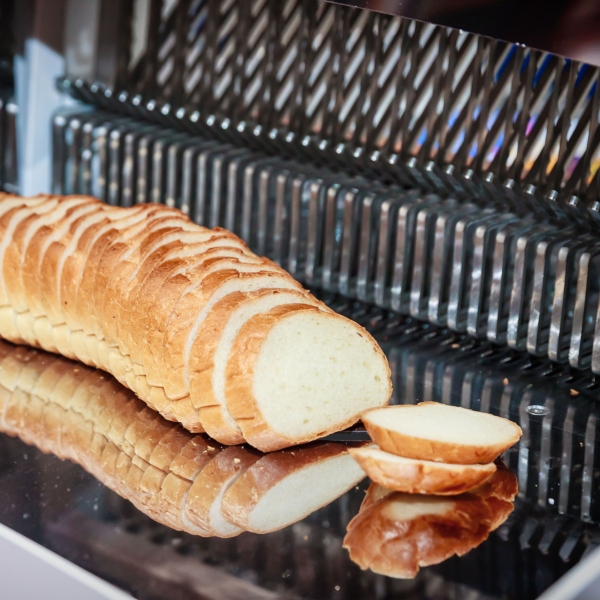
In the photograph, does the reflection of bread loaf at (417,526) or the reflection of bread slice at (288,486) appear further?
the reflection of bread slice at (288,486)

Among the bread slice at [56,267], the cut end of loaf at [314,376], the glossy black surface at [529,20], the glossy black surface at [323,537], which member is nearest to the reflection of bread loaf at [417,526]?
the glossy black surface at [323,537]

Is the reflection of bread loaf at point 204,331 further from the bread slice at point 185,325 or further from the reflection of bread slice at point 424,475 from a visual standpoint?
the reflection of bread slice at point 424,475

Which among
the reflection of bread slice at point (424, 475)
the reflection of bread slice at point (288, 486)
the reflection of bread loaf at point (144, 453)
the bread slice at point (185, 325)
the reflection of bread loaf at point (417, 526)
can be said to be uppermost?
the bread slice at point (185, 325)

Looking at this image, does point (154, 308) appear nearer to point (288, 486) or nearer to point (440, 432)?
point (288, 486)

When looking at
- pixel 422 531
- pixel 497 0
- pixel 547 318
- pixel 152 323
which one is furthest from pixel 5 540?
pixel 547 318

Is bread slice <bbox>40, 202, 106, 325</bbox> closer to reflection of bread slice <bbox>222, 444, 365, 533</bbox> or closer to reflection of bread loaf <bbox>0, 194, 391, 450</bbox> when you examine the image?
reflection of bread loaf <bbox>0, 194, 391, 450</bbox>

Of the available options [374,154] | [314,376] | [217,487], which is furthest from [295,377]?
[374,154]

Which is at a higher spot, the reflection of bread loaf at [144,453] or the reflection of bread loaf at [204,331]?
the reflection of bread loaf at [204,331]

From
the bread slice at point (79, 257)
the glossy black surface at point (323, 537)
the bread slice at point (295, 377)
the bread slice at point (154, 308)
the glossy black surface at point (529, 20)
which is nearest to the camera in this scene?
the glossy black surface at point (323, 537)

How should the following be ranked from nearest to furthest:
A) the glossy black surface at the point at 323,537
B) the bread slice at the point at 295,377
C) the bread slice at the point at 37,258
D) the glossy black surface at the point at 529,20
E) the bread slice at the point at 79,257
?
1. the glossy black surface at the point at 323,537
2. the glossy black surface at the point at 529,20
3. the bread slice at the point at 295,377
4. the bread slice at the point at 79,257
5. the bread slice at the point at 37,258
